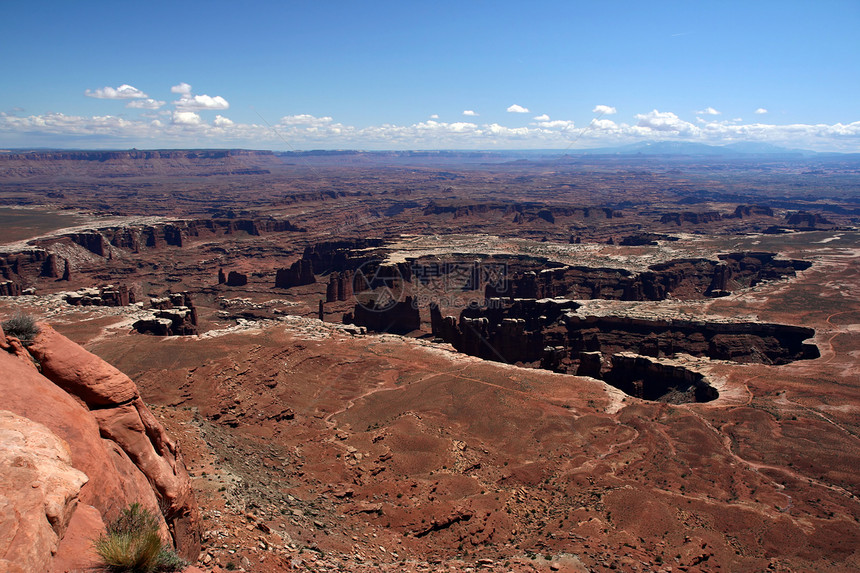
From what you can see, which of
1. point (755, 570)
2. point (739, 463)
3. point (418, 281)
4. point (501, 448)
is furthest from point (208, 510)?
point (418, 281)

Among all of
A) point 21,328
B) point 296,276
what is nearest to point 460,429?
point 21,328

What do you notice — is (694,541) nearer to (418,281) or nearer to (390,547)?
(390,547)

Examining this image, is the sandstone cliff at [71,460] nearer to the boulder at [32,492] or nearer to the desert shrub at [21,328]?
the boulder at [32,492]

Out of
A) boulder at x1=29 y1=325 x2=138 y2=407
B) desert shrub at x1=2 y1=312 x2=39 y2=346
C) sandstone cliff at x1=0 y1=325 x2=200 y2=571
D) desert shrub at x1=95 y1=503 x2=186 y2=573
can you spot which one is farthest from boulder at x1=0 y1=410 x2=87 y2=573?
desert shrub at x1=2 y1=312 x2=39 y2=346

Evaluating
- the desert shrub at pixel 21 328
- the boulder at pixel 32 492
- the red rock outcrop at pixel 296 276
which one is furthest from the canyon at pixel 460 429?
the red rock outcrop at pixel 296 276

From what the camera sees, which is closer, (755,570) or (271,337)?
(755,570)

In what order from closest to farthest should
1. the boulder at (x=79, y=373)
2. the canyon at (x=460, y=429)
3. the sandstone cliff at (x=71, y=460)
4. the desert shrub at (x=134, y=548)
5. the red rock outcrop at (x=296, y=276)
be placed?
the sandstone cliff at (x=71, y=460) → the desert shrub at (x=134, y=548) → the boulder at (x=79, y=373) → the canyon at (x=460, y=429) → the red rock outcrop at (x=296, y=276)

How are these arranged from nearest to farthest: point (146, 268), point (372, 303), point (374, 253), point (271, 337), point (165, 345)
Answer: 1. point (165, 345)
2. point (271, 337)
3. point (372, 303)
4. point (374, 253)
5. point (146, 268)

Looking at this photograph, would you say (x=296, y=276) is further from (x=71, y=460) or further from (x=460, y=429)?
(x=71, y=460)
